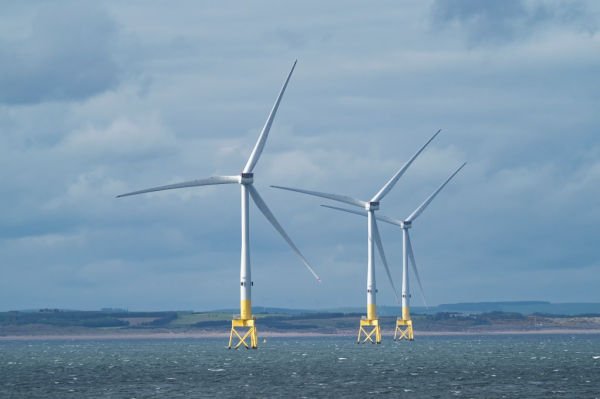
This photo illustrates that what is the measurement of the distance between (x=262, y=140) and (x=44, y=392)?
63.6m

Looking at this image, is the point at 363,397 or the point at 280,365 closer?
the point at 363,397

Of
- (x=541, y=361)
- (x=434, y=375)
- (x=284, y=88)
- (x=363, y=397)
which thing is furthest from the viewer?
(x=541, y=361)

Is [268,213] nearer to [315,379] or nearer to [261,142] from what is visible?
[261,142]

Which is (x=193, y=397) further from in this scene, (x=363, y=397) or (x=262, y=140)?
(x=262, y=140)

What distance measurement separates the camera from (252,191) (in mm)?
162500

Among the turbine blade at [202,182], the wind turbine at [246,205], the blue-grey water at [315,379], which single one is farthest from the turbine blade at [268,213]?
the blue-grey water at [315,379]

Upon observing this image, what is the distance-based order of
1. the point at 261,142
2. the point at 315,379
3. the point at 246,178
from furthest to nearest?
the point at 261,142 < the point at 246,178 < the point at 315,379

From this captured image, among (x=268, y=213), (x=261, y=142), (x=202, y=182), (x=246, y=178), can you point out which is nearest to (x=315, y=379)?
(x=268, y=213)

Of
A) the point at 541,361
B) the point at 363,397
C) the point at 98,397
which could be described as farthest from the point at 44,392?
the point at 541,361

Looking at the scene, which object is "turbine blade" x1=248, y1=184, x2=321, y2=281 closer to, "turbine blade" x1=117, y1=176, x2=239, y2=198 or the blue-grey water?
"turbine blade" x1=117, y1=176, x2=239, y2=198

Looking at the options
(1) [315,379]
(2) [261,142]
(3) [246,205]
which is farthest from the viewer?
(2) [261,142]

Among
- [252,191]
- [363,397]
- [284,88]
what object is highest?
[284,88]

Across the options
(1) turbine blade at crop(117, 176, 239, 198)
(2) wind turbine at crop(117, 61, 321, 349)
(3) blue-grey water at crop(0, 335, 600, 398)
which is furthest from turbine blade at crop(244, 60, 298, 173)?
(3) blue-grey water at crop(0, 335, 600, 398)

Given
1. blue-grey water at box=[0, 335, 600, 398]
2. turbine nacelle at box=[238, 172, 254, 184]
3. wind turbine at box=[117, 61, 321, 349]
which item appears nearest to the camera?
blue-grey water at box=[0, 335, 600, 398]
